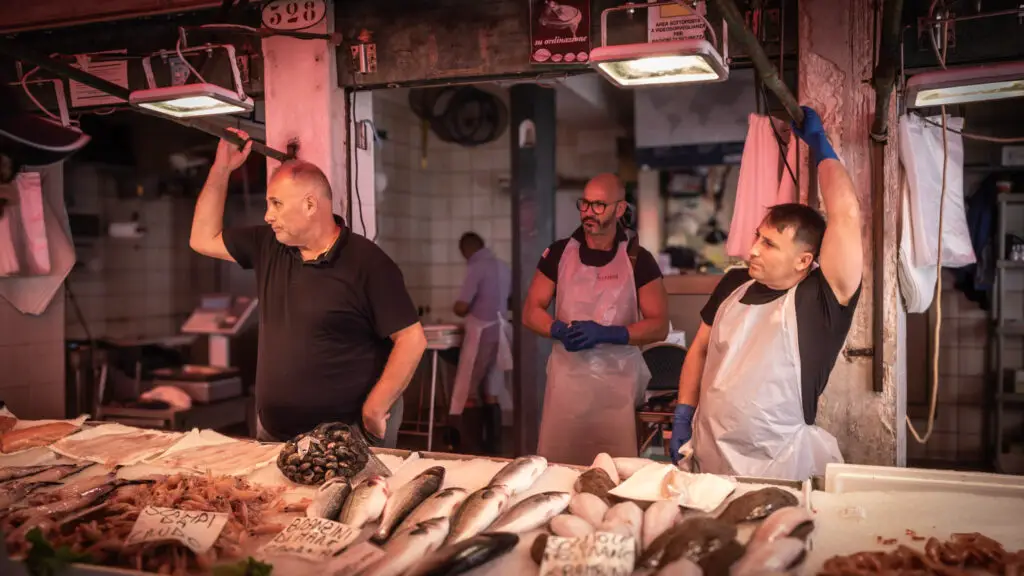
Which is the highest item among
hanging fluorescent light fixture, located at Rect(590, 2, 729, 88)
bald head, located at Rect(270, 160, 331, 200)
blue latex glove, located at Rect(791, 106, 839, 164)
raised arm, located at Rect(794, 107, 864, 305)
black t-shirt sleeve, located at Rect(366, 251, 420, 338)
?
hanging fluorescent light fixture, located at Rect(590, 2, 729, 88)

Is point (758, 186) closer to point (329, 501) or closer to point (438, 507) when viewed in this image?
point (438, 507)

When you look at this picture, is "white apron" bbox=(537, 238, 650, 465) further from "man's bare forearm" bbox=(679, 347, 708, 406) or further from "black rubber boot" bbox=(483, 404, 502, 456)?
"black rubber boot" bbox=(483, 404, 502, 456)

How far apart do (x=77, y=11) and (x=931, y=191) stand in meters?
5.23

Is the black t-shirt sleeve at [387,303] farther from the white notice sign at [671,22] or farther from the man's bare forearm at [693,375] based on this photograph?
the white notice sign at [671,22]

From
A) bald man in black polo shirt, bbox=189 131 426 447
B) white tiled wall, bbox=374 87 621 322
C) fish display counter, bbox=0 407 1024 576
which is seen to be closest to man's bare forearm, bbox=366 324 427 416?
bald man in black polo shirt, bbox=189 131 426 447

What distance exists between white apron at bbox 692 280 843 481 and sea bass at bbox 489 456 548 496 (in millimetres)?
907

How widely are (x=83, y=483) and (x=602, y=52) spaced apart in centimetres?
241

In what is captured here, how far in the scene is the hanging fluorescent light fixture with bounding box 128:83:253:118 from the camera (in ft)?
12.4

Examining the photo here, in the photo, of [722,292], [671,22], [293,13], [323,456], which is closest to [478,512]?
[323,456]

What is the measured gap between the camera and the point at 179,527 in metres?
2.29

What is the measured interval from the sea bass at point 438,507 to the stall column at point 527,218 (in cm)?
514

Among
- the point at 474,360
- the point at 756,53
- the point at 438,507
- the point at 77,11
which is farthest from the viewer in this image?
the point at 474,360

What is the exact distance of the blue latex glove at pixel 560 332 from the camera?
4742 mm

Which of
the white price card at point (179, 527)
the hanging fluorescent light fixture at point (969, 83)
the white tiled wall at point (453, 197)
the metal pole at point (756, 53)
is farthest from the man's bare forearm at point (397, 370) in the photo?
the white tiled wall at point (453, 197)
